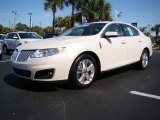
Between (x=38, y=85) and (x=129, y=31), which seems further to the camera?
(x=129, y=31)

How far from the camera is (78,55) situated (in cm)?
485

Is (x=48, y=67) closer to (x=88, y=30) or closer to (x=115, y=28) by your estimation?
(x=88, y=30)

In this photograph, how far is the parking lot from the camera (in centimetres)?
355

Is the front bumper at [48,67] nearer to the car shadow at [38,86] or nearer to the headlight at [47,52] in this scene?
the headlight at [47,52]

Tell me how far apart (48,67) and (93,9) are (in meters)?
24.6

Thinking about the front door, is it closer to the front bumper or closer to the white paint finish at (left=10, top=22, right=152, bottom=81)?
the white paint finish at (left=10, top=22, right=152, bottom=81)

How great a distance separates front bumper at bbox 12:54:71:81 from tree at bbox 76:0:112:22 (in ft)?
77.8

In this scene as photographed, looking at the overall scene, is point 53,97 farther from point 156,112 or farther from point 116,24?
point 116,24

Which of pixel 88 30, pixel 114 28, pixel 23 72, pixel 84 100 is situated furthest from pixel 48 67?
pixel 114 28

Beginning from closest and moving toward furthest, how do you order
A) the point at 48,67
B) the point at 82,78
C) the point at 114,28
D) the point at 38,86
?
the point at 48,67
the point at 82,78
the point at 38,86
the point at 114,28

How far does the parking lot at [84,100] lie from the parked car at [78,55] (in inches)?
12.2

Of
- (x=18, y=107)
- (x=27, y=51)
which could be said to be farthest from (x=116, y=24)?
(x=18, y=107)

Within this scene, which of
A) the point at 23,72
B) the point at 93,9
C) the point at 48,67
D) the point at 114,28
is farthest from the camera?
the point at 93,9

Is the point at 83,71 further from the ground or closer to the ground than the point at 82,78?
further from the ground
